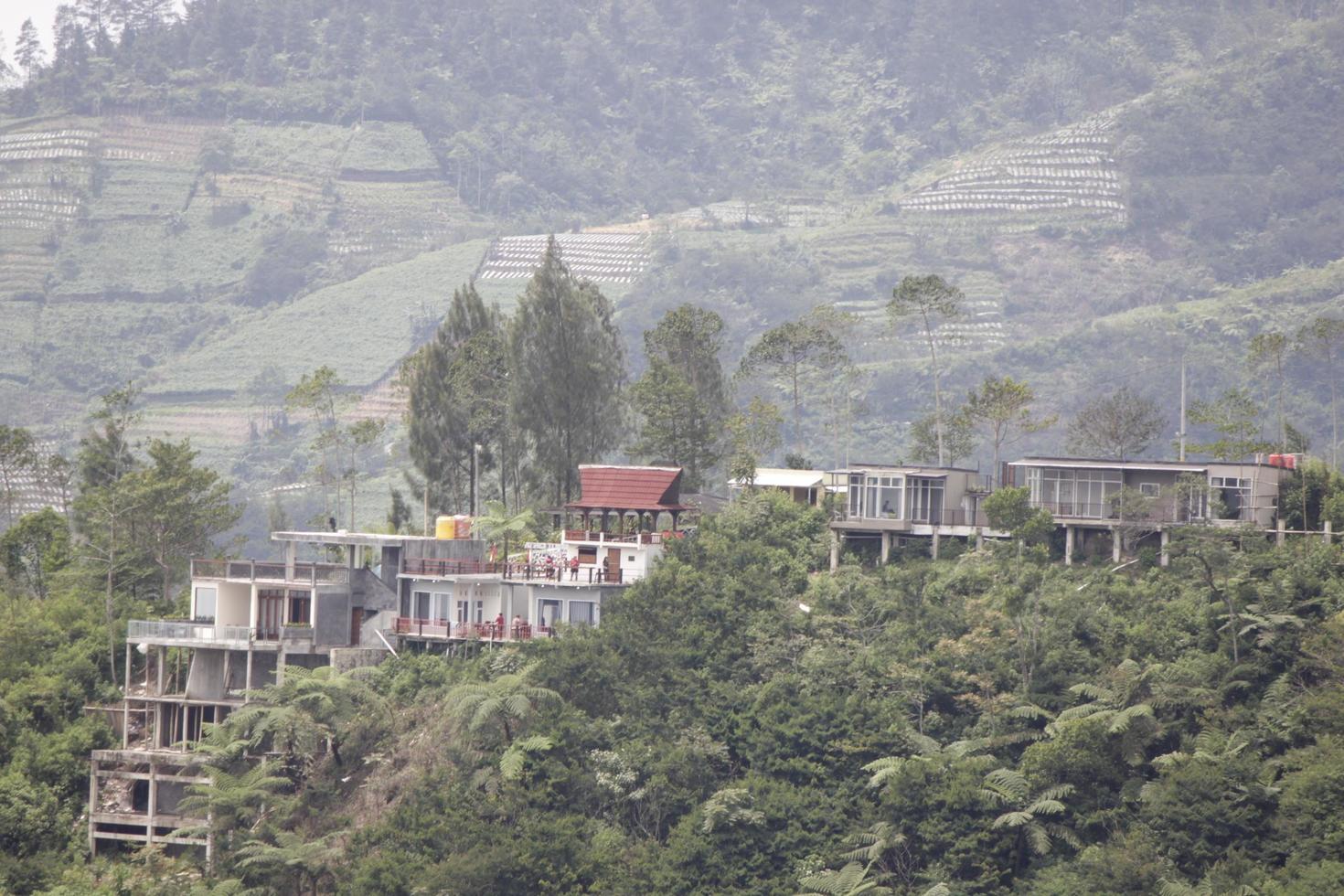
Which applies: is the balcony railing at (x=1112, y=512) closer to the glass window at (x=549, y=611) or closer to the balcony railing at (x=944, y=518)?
the balcony railing at (x=944, y=518)

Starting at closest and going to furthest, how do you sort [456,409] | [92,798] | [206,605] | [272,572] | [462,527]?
1. [92,798]
2. [272,572]
3. [206,605]
4. [462,527]
5. [456,409]

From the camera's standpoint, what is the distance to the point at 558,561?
61.9 m

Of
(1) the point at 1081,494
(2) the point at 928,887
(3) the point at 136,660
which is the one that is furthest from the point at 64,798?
(1) the point at 1081,494

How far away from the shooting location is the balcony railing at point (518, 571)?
6122 cm

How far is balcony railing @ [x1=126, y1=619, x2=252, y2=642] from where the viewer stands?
59750mm

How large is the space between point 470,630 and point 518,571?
2.60 metres

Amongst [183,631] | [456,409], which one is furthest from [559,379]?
[183,631]

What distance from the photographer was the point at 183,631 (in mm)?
60125

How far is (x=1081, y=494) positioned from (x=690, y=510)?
12.8 meters

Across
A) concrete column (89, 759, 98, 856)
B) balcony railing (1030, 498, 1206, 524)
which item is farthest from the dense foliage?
concrete column (89, 759, 98, 856)

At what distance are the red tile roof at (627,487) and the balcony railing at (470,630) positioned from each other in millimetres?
4926

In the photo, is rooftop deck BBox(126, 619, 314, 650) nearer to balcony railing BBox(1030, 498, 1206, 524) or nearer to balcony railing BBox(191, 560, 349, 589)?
balcony railing BBox(191, 560, 349, 589)

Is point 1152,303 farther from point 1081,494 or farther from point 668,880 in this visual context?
point 668,880

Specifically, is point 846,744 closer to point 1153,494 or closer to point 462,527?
point 1153,494
